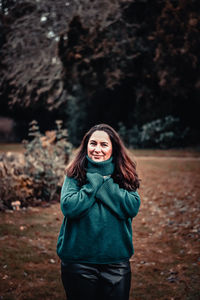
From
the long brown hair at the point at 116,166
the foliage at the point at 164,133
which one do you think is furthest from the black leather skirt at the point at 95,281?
the foliage at the point at 164,133

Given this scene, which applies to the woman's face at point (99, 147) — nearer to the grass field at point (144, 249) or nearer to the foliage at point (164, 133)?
the grass field at point (144, 249)

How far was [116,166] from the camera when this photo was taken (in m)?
2.33

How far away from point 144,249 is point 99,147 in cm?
294

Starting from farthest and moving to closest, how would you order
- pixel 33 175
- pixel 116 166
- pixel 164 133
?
pixel 164 133
pixel 33 175
pixel 116 166

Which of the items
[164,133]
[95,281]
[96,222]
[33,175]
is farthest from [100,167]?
[164,133]

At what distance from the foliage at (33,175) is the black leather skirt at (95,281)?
398 cm

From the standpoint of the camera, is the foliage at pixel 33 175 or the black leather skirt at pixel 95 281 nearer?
the black leather skirt at pixel 95 281

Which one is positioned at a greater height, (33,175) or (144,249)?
(33,175)

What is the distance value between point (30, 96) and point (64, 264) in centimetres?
1329

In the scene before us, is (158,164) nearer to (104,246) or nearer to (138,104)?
(138,104)

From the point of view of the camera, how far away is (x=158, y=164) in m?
9.99

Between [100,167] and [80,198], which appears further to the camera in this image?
[100,167]

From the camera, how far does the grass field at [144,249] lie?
3527mm

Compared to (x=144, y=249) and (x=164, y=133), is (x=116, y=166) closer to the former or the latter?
(x=144, y=249)
